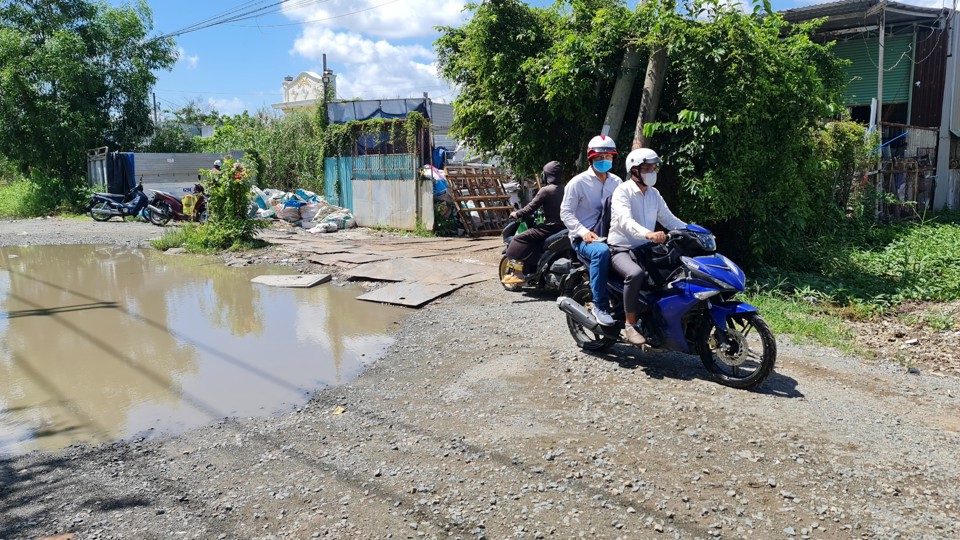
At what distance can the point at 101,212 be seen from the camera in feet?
64.2

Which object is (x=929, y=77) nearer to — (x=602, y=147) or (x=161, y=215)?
(x=602, y=147)

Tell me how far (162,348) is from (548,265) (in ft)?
14.0

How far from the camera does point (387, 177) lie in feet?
53.4

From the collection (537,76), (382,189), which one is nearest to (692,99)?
(537,76)

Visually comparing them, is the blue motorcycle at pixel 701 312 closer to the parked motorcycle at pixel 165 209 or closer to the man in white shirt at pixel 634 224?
the man in white shirt at pixel 634 224

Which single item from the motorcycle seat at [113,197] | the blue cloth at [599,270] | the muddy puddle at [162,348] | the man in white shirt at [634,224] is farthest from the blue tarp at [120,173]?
the man in white shirt at [634,224]

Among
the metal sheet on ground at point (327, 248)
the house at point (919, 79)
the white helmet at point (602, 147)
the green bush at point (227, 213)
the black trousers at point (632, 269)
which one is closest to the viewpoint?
the black trousers at point (632, 269)

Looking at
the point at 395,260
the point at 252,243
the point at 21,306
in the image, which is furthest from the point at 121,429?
the point at 252,243

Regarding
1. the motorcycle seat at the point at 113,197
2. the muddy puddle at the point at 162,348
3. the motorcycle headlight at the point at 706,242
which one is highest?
the motorcycle seat at the point at 113,197

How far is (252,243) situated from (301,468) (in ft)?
33.3

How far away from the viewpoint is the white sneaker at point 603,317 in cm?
545

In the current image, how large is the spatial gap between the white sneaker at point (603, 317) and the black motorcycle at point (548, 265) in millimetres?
970

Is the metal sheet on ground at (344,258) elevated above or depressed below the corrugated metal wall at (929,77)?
below

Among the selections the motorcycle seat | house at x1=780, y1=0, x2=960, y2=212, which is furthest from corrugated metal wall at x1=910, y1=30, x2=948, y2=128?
the motorcycle seat
